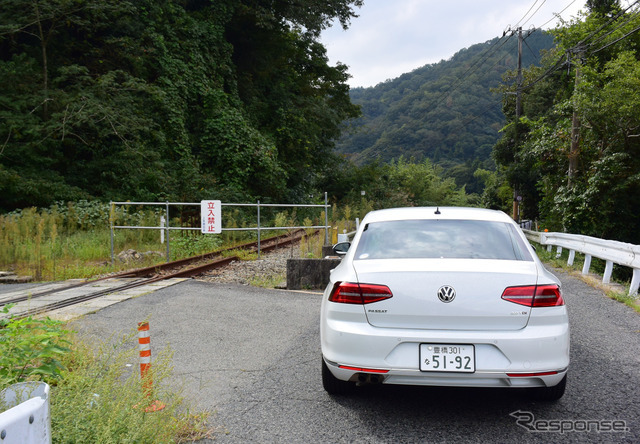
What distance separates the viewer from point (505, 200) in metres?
60.4

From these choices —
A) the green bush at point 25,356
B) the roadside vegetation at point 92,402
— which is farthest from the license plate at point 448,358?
the green bush at point 25,356

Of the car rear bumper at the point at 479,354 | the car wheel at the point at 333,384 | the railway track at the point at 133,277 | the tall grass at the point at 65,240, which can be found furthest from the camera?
the tall grass at the point at 65,240

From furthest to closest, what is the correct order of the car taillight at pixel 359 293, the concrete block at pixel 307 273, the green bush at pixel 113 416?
the concrete block at pixel 307 273, the car taillight at pixel 359 293, the green bush at pixel 113 416

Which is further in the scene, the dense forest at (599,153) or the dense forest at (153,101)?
the dense forest at (599,153)

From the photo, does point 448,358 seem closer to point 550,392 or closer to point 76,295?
point 550,392

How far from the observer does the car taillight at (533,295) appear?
3615 millimetres

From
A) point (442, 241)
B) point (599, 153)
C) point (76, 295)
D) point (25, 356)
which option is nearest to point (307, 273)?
point (76, 295)

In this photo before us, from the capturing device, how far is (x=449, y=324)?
11.9 ft

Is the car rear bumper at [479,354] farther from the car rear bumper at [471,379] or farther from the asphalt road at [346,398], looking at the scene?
the asphalt road at [346,398]

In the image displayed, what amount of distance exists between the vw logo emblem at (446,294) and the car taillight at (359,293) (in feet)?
1.18

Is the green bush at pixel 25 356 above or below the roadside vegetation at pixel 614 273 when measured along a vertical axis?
above

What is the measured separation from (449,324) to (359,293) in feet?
2.26

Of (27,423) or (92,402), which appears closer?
(27,423)

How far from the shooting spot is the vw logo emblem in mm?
3623
